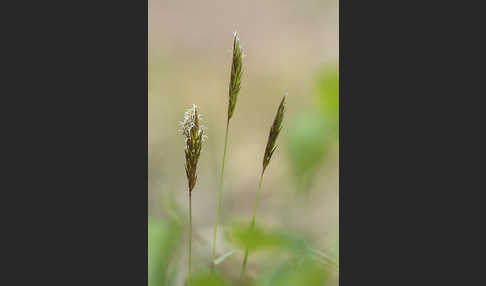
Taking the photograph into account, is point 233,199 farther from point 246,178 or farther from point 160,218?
point 160,218

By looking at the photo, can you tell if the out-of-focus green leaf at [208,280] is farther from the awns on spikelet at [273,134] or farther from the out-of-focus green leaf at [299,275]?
the awns on spikelet at [273,134]

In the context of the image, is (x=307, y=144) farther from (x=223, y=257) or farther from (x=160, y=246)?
(x=160, y=246)

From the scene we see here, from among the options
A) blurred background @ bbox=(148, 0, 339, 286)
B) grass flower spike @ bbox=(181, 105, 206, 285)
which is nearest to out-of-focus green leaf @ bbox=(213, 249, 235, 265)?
blurred background @ bbox=(148, 0, 339, 286)

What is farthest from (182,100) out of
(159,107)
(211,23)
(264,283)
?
(264,283)

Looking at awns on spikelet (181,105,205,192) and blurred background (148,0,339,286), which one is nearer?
awns on spikelet (181,105,205,192)

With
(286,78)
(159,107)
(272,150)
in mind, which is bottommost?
(272,150)

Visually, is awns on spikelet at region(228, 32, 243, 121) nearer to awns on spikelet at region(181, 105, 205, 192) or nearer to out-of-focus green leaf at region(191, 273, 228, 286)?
awns on spikelet at region(181, 105, 205, 192)
